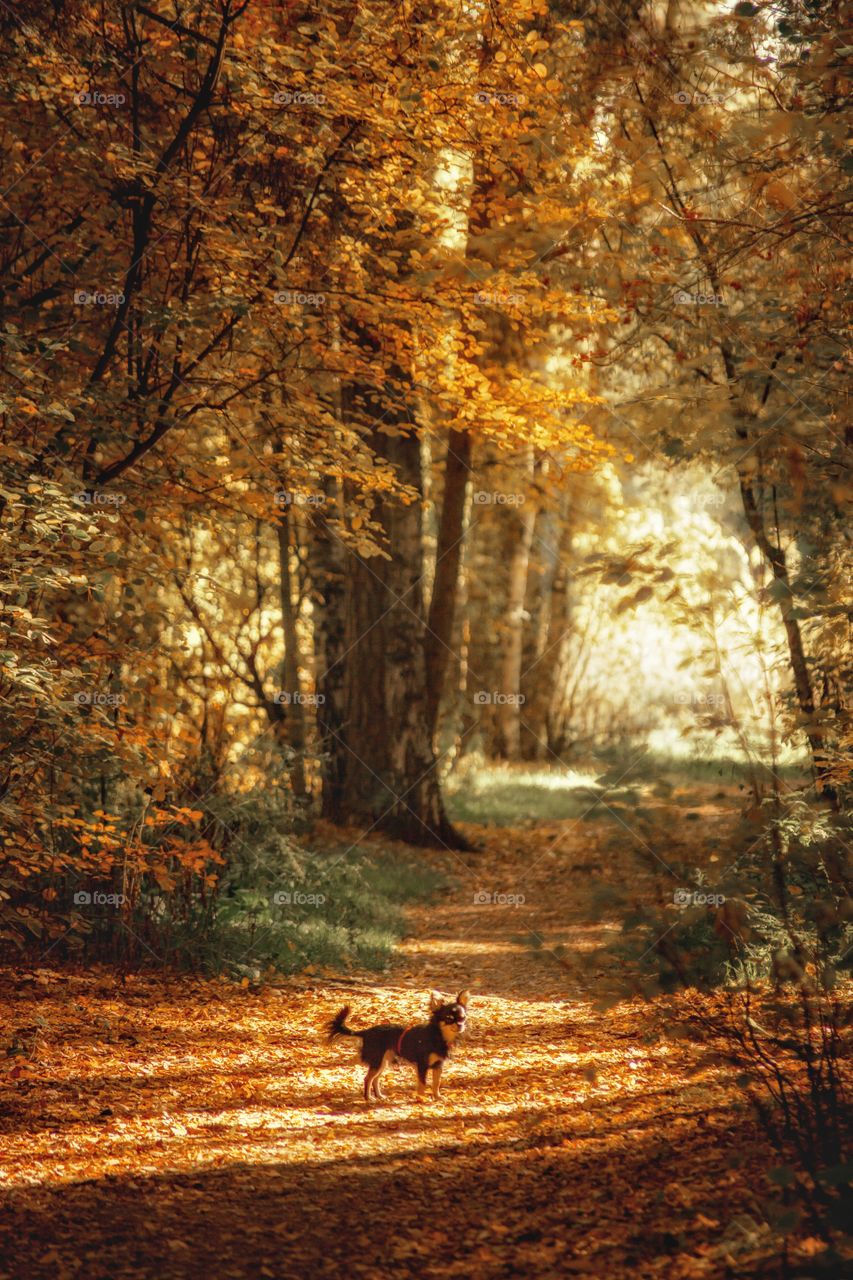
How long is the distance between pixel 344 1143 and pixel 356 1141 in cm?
6

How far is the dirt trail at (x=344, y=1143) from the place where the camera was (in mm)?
3783

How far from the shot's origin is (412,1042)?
516 cm

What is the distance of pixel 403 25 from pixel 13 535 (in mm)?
4468

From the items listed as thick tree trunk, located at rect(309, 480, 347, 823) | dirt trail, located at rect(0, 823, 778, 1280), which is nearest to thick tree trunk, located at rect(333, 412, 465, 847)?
thick tree trunk, located at rect(309, 480, 347, 823)

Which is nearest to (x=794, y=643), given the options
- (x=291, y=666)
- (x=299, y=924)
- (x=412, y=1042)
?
(x=412, y=1042)

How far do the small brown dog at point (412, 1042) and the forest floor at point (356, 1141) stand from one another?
0.22m

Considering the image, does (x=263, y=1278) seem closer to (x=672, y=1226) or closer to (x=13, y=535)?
(x=672, y=1226)

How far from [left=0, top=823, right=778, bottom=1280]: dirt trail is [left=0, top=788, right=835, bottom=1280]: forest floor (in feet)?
0.04

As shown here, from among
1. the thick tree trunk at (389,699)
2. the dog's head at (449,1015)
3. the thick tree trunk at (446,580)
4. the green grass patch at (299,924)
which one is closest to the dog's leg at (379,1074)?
the dog's head at (449,1015)

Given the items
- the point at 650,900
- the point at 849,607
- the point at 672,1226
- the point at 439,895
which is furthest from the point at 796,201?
the point at 439,895

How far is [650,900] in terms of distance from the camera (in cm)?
454

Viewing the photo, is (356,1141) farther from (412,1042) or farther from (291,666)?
(291,666)

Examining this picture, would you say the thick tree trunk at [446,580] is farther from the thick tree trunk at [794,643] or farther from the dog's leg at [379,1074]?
the dog's leg at [379,1074]

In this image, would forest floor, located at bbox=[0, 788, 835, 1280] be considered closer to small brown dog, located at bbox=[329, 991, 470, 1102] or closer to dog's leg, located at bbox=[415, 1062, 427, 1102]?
dog's leg, located at bbox=[415, 1062, 427, 1102]
